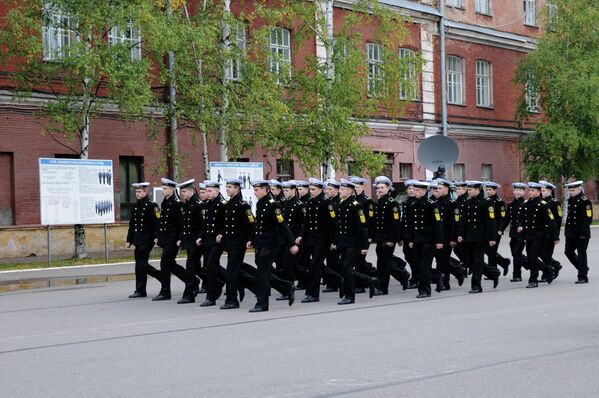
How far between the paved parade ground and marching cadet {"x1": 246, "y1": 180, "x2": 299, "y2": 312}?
70cm

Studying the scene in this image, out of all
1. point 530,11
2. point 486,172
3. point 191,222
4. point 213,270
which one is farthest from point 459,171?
point 213,270

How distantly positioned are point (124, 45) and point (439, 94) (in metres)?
19.8

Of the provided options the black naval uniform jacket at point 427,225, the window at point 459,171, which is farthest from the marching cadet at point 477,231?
the window at point 459,171

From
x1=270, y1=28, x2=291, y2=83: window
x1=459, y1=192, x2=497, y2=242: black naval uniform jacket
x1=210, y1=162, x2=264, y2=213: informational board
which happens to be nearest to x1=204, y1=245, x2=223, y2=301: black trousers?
x1=459, y1=192, x2=497, y2=242: black naval uniform jacket

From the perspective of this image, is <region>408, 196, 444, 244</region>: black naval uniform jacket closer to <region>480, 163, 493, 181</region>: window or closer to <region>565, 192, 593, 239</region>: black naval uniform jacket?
<region>565, 192, 593, 239</region>: black naval uniform jacket

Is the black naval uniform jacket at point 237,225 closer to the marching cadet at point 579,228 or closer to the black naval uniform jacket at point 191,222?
the black naval uniform jacket at point 191,222

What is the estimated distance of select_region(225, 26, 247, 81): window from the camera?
28862 millimetres

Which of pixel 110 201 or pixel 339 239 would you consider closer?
pixel 339 239

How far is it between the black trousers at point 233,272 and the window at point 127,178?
16.6 metres

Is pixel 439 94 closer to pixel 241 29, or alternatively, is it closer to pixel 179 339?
pixel 241 29

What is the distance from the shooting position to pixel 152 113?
3162 cm

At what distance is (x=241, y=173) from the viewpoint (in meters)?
29.9

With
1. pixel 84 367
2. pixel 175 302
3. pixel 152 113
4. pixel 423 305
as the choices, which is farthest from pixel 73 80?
pixel 84 367

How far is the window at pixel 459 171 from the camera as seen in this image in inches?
1747
